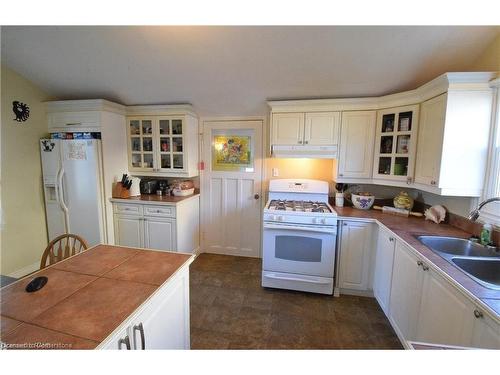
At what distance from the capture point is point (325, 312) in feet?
6.68

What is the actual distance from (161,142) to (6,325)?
8.14 feet

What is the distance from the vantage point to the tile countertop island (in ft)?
2.31

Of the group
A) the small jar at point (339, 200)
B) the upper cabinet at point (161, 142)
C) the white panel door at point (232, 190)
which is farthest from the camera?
the white panel door at point (232, 190)

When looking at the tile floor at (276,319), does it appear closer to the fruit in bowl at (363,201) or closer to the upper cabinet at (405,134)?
the fruit in bowl at (363,201)

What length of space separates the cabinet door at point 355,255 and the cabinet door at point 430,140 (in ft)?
2.17

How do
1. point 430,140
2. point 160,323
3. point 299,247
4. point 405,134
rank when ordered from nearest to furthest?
point 160,323 < point 430,140 < point 405,134 < point 299,247

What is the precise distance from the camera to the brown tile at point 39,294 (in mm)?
819

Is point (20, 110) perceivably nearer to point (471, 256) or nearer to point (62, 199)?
point (62, 199)

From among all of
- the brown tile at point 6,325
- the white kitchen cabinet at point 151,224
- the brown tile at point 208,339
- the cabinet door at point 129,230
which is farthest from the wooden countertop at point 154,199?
the brown tile at point 6,325

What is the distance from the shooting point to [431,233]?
173 centimetres

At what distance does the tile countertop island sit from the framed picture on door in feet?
6.19

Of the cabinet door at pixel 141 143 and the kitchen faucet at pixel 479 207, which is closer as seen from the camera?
the kitchen faucet at pixel 479 207

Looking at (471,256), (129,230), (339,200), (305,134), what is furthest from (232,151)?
(471,256)
